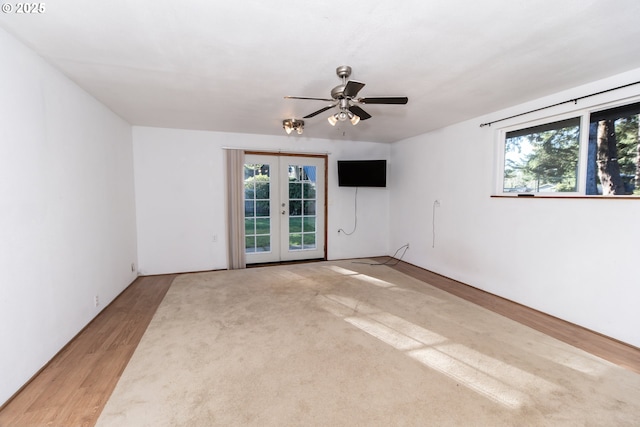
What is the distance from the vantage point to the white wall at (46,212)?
1820mm

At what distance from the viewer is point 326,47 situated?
2.05 m

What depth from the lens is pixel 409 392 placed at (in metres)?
1.88

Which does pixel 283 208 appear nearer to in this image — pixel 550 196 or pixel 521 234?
pixel 521 234

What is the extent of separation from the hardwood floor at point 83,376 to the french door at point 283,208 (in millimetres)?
2294

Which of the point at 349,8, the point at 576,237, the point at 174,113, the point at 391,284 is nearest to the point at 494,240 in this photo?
the point at 576,237

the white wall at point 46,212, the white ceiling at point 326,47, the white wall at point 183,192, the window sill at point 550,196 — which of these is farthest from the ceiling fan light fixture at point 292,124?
the window sill at point 550,196

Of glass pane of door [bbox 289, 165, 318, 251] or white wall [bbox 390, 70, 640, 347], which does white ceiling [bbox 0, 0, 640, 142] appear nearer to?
white wall [bbox 390, 70, 640, 347]

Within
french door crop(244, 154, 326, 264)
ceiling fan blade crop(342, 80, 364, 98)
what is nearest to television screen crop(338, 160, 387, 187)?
french door crop(244, 154, 326, 264)

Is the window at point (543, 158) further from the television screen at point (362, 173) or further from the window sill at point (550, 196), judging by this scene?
the television screen at point (362, 173)

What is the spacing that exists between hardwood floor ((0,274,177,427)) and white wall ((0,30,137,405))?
0.09 meters

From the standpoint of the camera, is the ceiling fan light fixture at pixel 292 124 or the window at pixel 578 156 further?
the ceiling fan light fixture at pixel 292 124

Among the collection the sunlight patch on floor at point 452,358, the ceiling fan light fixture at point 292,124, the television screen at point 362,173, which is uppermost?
the ceiling fan light fixture at point 292,124

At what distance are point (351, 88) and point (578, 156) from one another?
258 cm

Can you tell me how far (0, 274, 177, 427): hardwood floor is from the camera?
5.51 ft
